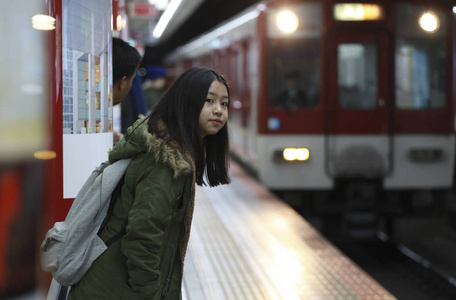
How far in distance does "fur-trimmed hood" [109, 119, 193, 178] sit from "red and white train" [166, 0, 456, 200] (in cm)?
595

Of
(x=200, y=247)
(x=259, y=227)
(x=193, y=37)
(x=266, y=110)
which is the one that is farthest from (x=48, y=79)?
(x=193, y=37)

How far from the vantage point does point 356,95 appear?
8.19 meters

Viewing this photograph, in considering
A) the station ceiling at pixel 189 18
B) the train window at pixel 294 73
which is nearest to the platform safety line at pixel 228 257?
the train window at pixel 294 73

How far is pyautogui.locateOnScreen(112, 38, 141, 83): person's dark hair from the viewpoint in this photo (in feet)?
11.3

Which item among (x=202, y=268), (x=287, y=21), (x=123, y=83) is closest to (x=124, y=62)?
(x=123, y=83)

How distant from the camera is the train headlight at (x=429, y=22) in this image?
8031 millimetres

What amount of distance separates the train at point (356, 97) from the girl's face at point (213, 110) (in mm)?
5846

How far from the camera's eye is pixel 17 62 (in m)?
2.38

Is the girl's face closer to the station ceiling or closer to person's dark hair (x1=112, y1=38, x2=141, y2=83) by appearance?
person's dark hair (x1=112, y1=38, x2=141, y2=83)

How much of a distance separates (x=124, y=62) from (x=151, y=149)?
4.56ft

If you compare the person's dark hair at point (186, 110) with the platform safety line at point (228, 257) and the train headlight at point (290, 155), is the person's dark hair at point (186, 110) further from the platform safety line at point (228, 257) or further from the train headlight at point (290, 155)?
the train headlight at point (290, 155)

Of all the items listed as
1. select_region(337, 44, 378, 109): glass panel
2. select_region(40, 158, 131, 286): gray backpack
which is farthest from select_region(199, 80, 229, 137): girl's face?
select_region(337, 44, 378, 109): glass panel

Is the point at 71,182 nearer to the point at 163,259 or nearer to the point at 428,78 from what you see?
the point at 163,259

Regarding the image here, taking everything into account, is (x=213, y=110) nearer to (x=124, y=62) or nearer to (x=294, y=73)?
(x=124, y=62)
